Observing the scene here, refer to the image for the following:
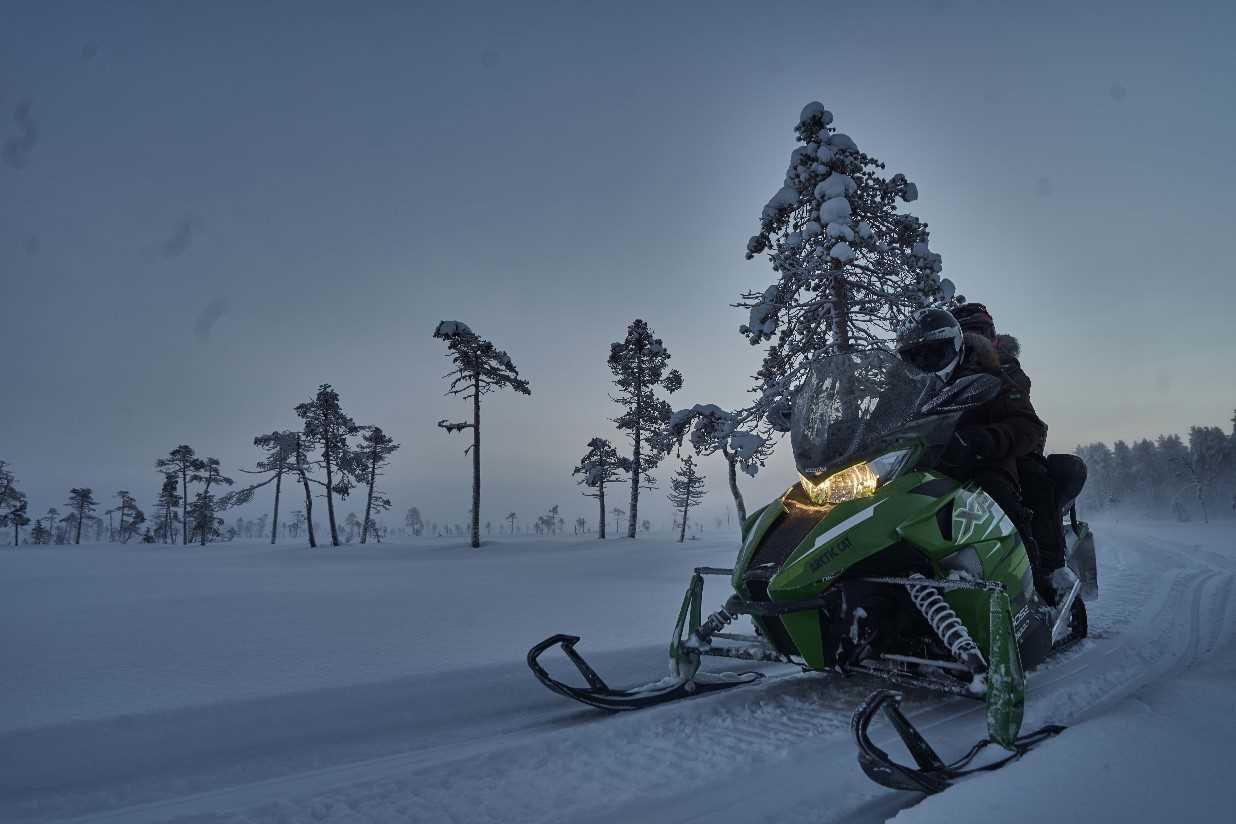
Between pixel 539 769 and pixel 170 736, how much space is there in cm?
220

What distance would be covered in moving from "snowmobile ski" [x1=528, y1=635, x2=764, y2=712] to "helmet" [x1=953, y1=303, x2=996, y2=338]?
9.97 feet

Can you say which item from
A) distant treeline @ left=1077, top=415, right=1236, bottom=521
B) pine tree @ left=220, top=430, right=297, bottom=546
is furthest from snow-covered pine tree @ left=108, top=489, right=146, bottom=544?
distant treeline @ left=1077, top=415, right=1236, bottom=521

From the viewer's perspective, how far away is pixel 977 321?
4520mm

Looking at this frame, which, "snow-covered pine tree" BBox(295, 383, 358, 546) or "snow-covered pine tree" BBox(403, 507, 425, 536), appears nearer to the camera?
"snow-covered pine tree" BBox(295, 383, 358, 546)

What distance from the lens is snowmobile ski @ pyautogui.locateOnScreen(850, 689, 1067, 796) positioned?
2088 millimetres

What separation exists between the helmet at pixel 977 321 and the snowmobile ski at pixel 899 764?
3.02 metres

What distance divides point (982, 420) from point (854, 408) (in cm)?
131

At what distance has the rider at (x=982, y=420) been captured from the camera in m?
3.61

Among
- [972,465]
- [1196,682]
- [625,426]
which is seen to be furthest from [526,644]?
[625,426]

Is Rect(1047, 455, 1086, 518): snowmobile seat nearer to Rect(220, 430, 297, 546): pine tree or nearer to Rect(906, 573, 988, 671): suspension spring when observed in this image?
Rect(906, 573, 988, 671): suspension spring

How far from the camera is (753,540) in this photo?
354 cm

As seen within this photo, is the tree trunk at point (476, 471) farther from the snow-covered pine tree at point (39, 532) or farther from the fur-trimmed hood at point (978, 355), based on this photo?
the snow-covered pine tree at point (39, 532)

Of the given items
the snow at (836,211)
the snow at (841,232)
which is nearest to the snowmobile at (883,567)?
the snow at (841,232)

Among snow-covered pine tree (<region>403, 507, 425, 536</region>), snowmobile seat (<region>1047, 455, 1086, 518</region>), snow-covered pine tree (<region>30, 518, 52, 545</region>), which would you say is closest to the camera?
snowmobile seat (<region>1047, 455, 1086, 518</region>)
